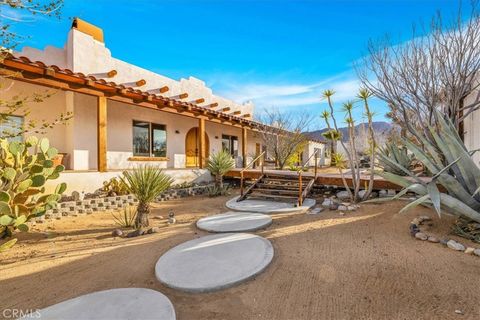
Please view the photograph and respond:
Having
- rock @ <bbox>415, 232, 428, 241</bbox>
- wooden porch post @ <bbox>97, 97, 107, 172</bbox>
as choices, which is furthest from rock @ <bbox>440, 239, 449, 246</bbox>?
wooden porch post @ <bbox>97, 97, 107, 172</bbox>

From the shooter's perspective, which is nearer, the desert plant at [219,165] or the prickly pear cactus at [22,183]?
the prickly pear cactus at [22,183]

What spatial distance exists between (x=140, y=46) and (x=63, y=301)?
39.2 ft

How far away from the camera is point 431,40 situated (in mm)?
6445

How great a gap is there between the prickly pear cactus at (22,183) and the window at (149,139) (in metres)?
5.77

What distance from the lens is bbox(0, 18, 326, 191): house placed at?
6.87 m

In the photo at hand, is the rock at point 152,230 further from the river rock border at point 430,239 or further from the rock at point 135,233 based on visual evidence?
the river rock border at point 430,239

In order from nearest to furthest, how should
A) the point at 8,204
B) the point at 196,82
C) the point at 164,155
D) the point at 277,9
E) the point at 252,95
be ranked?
the point at 8,204
the point at 277,9
the point at 164,155
the point at 196,82
the point at 252,95

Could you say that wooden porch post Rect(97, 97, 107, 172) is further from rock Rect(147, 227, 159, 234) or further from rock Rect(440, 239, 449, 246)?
rock Rect(440, 239, 449, 246)

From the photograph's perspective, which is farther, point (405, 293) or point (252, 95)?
point (252, 95)

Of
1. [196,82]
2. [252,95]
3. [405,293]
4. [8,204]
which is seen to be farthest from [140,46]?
[405,293]

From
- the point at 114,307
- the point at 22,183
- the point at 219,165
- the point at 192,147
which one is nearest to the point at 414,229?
the point at 114,307

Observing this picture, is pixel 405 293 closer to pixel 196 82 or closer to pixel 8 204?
A: pixel 8 204

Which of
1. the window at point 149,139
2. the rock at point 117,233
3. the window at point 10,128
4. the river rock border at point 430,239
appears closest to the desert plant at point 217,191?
the window at point 149,139

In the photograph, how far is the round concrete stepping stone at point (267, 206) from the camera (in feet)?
19.7
